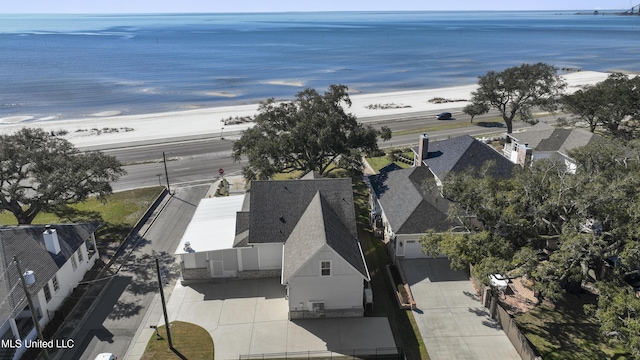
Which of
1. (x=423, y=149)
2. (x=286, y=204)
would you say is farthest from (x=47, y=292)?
(x=423, y=149)

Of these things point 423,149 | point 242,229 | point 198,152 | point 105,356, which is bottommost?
point 105,356

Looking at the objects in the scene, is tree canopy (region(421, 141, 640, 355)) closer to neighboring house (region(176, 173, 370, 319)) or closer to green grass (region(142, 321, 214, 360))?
neighboring house (region(176, 173, 370, 319))

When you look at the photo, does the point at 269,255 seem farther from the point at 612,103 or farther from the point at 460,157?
the point at 612,103

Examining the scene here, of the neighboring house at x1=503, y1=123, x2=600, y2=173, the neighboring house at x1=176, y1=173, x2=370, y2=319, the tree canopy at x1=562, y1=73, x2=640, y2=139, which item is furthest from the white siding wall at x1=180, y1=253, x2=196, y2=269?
the tree canopy at x1=562, y1=73, x2=640, y2=139


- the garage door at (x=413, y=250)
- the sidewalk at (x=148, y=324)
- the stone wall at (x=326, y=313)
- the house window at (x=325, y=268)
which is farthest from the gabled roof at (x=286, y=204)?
the sidewalk at (x=148, y=324)

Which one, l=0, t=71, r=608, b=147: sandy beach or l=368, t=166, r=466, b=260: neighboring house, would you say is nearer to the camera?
l=368, t=166, r=466, b=260: neighboring house

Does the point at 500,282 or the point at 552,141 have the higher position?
the point at 552,141
